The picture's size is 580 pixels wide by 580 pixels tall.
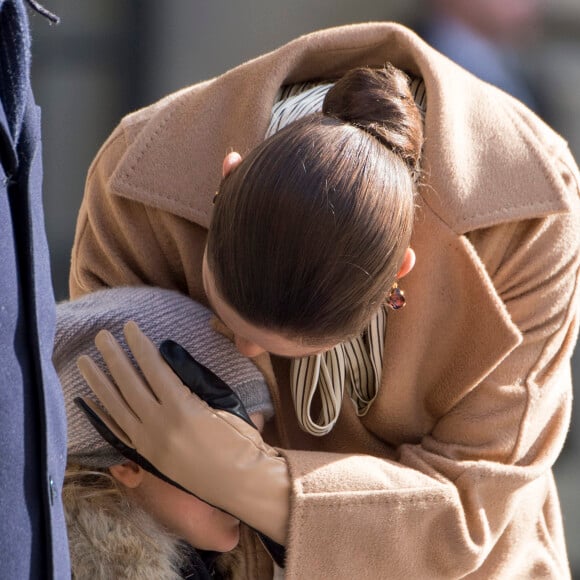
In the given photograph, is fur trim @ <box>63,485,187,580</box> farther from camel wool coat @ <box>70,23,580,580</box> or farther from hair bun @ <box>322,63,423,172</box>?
hair bun @ <box>322,63,423,172</box>

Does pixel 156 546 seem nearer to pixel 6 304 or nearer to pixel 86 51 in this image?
pixel 6 304

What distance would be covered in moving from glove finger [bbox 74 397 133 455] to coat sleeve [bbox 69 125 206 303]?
24 cm

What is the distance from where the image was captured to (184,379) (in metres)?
1.33

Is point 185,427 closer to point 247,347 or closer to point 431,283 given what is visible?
point 247,347

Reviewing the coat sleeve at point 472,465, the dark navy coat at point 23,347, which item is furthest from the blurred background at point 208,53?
the dark navy coat at point 23,347

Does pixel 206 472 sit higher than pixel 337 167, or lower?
lower

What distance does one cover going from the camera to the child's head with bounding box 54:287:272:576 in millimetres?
1356

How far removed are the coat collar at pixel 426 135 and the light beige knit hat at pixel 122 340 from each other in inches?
6.1

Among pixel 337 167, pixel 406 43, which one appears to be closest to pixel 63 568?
pixel 337 167

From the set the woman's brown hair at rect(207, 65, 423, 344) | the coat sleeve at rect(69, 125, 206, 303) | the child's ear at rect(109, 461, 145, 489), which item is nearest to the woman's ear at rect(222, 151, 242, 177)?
the woman's brown hair at rect(207, 65, 423, 344)

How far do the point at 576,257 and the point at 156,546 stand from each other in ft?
2.54

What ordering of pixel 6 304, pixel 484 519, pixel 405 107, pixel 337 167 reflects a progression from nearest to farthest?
pixel 6 304, pixel 337 167, pixel 405 107, pixel 484 519

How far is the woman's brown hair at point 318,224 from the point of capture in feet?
3.71

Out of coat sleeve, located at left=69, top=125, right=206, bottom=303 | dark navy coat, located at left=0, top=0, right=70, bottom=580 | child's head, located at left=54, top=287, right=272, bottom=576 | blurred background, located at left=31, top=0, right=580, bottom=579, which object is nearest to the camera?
dark navy coat, located at left=0, top=0, right=70, bottom=580
